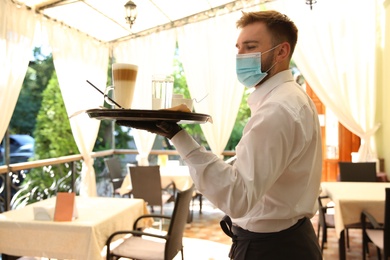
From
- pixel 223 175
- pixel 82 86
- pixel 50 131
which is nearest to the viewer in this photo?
pixel 223 175

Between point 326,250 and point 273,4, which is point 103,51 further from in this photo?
point 326,250

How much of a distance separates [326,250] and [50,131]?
4749mm

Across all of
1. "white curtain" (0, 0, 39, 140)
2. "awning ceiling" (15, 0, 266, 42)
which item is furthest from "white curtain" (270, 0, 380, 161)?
"white curtain" (0, 0, 39, 140)

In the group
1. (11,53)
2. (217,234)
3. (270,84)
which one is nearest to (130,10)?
(11,53)

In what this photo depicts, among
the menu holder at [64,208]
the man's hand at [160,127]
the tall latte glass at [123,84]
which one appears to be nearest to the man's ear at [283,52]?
the man's hand at [160,127]

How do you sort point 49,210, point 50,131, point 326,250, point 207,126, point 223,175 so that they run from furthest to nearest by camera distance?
point 50,131 → point 207,126 → point 326,250 → point 49,210 → point 223,175

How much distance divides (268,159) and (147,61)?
5.40 meters

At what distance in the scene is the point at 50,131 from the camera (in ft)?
20.6

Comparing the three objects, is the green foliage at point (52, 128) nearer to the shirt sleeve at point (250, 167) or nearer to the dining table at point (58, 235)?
the dining table at point (58, 235)

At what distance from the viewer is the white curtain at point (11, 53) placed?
3.76 metres

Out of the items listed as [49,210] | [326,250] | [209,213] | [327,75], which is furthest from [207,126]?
[49,210]

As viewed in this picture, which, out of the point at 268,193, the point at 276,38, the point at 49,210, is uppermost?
the point at 276,38

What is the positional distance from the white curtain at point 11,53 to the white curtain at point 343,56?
3.63 m

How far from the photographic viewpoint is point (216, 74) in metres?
5.62
